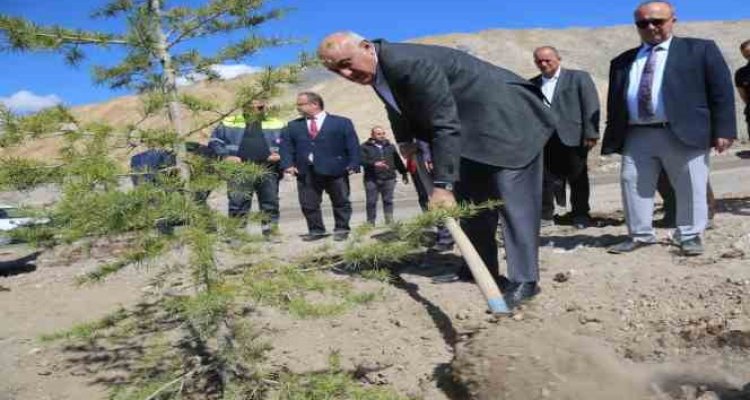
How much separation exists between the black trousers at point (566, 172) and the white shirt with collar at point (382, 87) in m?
2.57

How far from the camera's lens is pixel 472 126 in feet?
12.9

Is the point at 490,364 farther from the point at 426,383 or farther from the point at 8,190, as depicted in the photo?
the point at 8,190

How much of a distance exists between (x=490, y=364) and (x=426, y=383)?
0.52 m

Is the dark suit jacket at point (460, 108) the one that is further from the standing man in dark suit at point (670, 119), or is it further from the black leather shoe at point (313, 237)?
the black leather shoe at point (313, 237)

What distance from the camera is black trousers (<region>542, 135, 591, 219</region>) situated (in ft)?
20.2

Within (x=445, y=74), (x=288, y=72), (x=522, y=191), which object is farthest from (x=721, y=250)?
(x=288, y=72)

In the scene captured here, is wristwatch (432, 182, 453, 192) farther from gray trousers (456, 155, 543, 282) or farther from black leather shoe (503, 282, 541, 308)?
black leather shoe (503, 282, 541, 308)

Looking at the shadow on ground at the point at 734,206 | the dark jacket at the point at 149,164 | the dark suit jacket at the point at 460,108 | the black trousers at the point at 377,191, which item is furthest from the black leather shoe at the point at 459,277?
the black trousers at the point at 377,191

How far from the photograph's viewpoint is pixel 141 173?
3.00m

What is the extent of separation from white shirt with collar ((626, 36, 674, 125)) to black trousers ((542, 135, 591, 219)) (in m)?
1.25

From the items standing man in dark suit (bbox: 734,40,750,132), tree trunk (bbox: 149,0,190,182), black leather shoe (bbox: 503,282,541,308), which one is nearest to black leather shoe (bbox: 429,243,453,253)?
black leather shoe (bbox: 503,282,541,308)

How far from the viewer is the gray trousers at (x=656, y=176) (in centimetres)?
462

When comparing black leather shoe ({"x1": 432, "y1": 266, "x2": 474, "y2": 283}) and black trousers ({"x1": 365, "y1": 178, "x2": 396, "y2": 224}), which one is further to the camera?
black trousers ({"x1": 365, "y1": 178, "x2": 396, "y2": 224})

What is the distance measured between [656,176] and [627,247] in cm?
49
